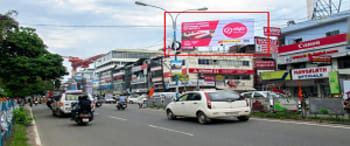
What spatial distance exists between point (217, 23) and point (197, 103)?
745 inches

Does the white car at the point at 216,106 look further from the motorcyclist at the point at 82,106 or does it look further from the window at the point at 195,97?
the motorcyclist at the point at 82,106

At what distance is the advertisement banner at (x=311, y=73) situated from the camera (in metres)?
28.5

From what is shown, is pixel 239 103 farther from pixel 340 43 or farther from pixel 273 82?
pixel 273 82

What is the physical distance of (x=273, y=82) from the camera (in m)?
34.7

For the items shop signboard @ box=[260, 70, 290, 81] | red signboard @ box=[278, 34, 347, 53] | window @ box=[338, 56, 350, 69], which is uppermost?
red signboard @ box=[278, 34, 347, 53]

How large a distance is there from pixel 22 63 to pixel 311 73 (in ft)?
86.2

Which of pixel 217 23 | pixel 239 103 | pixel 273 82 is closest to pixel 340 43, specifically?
pixel 273 82

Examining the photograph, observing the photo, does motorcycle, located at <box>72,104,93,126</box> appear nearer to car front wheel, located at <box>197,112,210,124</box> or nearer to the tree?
car front wheel, located at <box>197,112,210,124</box>

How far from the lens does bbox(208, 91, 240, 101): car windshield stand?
11.8 m

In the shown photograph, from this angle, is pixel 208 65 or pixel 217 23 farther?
pixel 208 65

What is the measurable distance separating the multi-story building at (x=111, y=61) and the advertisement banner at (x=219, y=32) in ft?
214

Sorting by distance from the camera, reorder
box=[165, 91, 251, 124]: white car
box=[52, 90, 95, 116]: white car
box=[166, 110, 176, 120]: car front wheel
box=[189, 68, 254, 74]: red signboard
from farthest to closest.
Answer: box=[189, 68, 254, 74]: red signboard → box=[52, 90, 95, 116]: white car → box=[166, 110, 176, 120]: car front wheel → box=[165, 91, 251, 124]: white car

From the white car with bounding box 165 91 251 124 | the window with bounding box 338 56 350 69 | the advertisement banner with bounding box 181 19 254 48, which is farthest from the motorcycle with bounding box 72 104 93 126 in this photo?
the window with bounding box 338 56 350 69

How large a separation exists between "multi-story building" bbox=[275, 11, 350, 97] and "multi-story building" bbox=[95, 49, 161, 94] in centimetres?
6741
